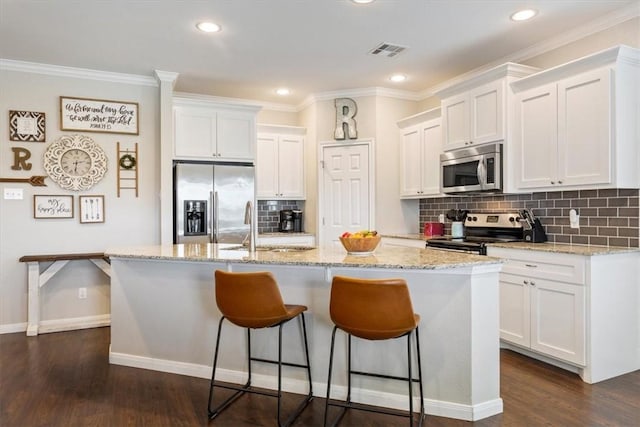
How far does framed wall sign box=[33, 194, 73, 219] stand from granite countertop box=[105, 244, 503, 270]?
159cm

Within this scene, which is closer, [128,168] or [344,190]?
[128,168]

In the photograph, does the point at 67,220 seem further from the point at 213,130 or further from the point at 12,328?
the point at 213,130

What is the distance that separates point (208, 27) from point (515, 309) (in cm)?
336

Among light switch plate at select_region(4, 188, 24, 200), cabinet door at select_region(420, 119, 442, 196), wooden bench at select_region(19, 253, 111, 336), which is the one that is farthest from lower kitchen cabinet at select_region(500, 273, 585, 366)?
light switch plate at select_region(4, 188, 24, 200)

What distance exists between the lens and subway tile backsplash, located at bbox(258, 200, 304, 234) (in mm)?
5777

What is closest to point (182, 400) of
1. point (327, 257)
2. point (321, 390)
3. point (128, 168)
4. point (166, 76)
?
point (321, 390)

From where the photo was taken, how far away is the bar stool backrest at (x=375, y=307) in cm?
208

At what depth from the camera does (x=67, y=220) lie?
4430mm

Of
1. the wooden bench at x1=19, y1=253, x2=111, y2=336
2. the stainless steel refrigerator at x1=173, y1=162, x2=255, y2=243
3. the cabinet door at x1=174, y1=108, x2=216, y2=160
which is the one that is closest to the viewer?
the wooden bench at x1=19, y1=253, x2=111, y2=336

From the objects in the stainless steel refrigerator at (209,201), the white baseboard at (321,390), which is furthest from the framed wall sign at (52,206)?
the white baseboard at (321,390)

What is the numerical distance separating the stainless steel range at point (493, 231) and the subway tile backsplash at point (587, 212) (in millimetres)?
119

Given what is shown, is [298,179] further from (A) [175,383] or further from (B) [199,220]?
(A) [175,383]

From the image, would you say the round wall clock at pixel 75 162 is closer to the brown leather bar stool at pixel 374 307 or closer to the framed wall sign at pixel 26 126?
the framed wall sign at pixel 26 126

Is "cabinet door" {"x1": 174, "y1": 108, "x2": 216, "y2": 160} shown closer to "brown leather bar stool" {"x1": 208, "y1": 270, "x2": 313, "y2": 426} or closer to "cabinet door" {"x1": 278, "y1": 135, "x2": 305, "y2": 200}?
"cabinet door" {"x1": 278, "y1": 135, "x2": 305, "y2": 200}
